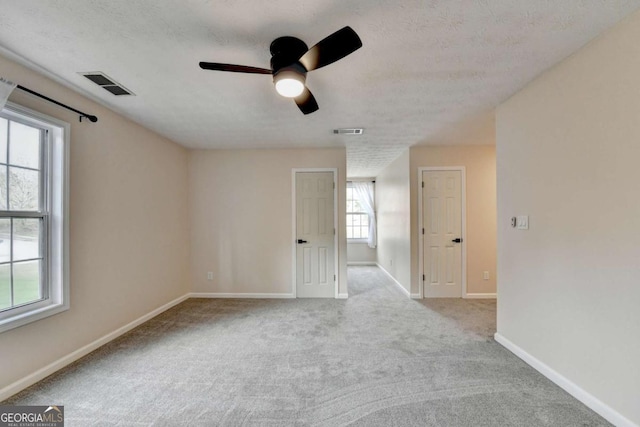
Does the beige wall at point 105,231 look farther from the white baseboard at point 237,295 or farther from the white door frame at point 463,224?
the white door frame at point 463,224

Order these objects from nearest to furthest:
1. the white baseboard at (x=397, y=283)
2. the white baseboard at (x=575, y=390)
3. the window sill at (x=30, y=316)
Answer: the white baseboard at (x=575, y=390) < the window sill at (x=30, y=316) < the white baseboard at (x=397, y=283)

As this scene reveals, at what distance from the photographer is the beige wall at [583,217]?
4.96 ft

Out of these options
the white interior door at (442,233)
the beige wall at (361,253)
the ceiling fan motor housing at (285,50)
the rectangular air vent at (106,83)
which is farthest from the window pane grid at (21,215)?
the beige wall at (361,253)

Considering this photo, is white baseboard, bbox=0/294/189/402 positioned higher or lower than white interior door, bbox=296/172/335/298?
lower

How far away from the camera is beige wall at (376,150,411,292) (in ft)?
14.2

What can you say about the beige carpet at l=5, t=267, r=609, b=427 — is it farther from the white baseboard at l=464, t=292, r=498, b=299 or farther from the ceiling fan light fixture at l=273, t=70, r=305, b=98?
the ceiling fan light fixture at l=273, t=70, r=305, b=98

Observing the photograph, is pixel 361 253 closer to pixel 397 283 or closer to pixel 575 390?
pixel 397 283

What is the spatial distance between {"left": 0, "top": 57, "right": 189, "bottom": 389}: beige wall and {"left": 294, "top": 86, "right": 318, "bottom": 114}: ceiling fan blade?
202 centimetres

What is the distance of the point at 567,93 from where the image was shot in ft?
6.20

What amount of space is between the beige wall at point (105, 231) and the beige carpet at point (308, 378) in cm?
25

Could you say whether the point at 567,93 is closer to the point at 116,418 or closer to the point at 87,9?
the point at 87,9

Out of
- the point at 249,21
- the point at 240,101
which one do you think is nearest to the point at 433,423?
the point at 249,21

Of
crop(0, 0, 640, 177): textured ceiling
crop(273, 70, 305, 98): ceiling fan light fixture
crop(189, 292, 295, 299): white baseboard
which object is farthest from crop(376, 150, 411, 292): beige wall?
crop(273, 70, 305, 98): ceiling fan light fixture

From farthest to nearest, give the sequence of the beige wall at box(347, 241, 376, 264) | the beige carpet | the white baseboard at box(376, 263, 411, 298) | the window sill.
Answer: the beige wall at box(347, 241, 376, 264) < the white baseboard at box(376, 263, 411, 298) < the window sill < the beige carpet
